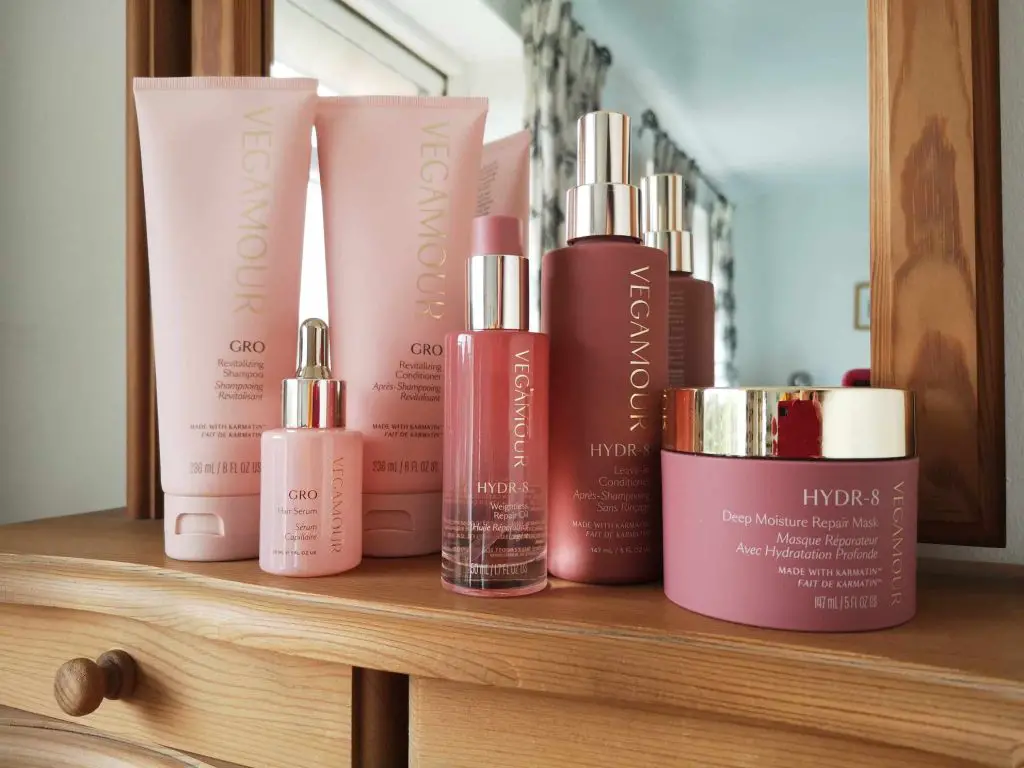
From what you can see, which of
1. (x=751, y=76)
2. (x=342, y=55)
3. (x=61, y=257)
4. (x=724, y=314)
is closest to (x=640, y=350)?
(x=724, y=314)

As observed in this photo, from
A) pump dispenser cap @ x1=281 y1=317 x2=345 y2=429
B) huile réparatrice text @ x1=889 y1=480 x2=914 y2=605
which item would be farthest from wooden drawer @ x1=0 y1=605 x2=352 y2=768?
huile réparatrice text @ x1=889 y1=480 x2=914 y2=605

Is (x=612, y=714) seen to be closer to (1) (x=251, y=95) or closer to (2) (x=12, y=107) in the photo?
(1) (x=251, y=95)

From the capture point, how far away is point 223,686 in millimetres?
365

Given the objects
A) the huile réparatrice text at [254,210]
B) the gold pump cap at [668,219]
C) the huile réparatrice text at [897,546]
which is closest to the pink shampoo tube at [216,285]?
the huile réparatrice text at [254,210]

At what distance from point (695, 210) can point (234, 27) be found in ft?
1.25

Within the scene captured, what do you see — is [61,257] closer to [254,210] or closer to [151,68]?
[151,68]

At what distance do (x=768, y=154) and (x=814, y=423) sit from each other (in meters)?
0.25

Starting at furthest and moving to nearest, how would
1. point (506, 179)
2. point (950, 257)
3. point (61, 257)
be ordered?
1. point (61, 257)
2. point (506, 179)
3. point (950, 257)

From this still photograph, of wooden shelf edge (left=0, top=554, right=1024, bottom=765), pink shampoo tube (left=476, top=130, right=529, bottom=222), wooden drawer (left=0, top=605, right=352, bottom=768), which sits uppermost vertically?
pink shampoo tube (left=476, top=130, right=529, bottom=222)

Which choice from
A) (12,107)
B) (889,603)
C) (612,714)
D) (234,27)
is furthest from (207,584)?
(12,107)

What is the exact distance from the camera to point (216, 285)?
417 millimetres

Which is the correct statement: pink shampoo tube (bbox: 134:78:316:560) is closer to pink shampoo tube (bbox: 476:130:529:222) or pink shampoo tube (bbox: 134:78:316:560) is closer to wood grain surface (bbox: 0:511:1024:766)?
wood grain surface (bbox: 0:511:1024:766)

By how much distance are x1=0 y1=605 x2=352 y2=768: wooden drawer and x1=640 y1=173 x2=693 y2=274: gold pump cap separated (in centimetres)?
30

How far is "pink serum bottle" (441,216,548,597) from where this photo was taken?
13.5 inches
